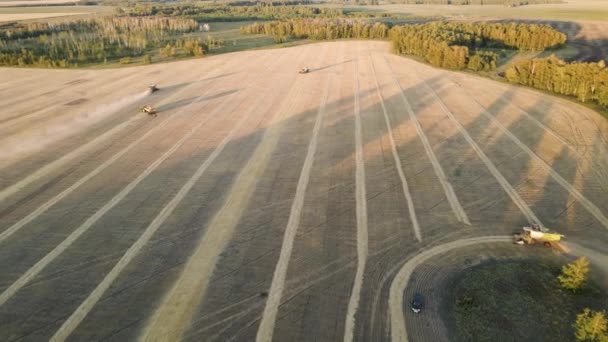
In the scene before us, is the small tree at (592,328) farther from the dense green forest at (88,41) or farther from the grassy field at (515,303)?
the dense green forest at (88,41)

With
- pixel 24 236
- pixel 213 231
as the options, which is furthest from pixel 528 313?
pixel 24 236

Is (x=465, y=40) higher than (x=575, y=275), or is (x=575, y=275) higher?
(x=465, y=40)

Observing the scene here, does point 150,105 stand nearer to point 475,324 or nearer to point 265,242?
Result: point 265,242

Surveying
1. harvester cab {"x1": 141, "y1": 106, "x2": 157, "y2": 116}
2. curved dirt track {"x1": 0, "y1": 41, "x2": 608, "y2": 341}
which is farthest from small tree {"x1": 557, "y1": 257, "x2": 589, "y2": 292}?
harvester cab {"x1": 141, "y1": 106, "x2": 157, "y2": 116}

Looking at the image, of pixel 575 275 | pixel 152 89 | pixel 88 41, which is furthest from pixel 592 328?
pixel 88 41

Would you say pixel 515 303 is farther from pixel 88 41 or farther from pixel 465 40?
pixel 88 41

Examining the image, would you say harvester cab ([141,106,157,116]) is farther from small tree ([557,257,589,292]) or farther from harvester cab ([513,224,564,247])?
small tree ([557,257,589,292])

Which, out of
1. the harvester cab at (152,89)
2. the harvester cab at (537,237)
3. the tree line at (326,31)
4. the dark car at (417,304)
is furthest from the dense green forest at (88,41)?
the dark car at (417,304)
